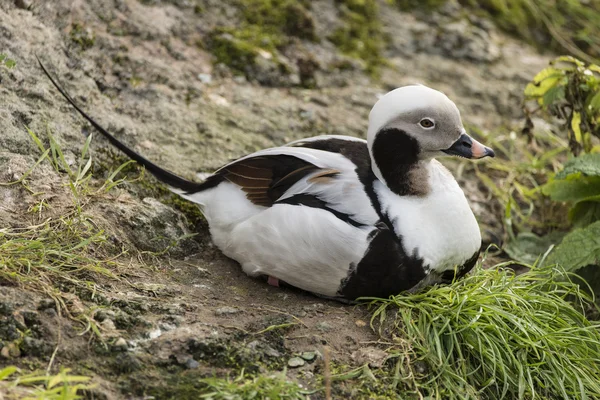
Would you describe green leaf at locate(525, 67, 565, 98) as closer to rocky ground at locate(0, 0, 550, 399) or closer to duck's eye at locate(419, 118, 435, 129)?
rocky ground at locate(0, 0, 550, 399)

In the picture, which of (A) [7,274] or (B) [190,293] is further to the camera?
(B) [190,293]

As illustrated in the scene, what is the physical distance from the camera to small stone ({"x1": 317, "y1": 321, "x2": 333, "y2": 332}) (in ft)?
9.09

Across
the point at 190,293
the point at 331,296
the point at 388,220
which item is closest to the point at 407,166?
the point at 388,220

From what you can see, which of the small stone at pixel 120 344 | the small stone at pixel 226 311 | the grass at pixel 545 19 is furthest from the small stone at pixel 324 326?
the grass at pixel 545 19

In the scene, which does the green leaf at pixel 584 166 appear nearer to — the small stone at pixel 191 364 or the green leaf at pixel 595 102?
the green leaf at pixel 595 102

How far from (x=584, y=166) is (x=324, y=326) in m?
1.65

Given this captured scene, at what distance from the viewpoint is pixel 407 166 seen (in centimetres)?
304

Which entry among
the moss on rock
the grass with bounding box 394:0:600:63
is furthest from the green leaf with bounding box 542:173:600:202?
the grass with bounding box 394:0:600:63

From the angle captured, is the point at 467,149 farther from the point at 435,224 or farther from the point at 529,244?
the point at 529,244

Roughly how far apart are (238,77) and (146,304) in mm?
2251

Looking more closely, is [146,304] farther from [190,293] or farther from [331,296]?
[331,296]

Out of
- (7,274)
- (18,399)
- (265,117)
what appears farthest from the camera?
(265,117)

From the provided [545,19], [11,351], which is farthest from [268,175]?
[545,19]

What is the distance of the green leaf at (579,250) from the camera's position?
327 centimetres
